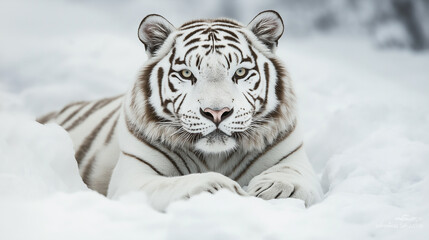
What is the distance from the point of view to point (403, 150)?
242 cm

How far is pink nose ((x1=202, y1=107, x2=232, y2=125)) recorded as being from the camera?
1.88 m

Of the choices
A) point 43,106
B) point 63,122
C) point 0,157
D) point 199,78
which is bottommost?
point 43,106

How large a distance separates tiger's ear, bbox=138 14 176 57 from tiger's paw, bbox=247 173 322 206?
2.38ft

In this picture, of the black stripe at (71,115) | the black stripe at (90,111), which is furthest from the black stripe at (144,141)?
the black stripe at (71,115)

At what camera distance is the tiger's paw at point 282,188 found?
183 centimetres

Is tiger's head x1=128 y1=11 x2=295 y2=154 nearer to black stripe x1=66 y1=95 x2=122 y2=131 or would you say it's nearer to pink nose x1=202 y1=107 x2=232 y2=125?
pink nose x1=202 y1=107 x2=232 y2=125

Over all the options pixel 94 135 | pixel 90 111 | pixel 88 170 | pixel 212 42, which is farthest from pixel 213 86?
pixel 90 111

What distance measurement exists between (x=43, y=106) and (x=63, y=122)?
4.99 feet

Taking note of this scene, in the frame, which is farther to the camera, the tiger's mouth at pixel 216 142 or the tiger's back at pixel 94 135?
the tiger's back at pixel 94 135

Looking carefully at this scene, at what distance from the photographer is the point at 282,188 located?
6.07 ft

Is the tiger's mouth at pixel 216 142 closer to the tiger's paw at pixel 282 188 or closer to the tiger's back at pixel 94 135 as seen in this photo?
the tiger's paw at pixel 282 188

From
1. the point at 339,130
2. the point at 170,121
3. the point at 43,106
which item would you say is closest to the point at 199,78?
the point at 170,121

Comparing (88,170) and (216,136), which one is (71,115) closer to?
(88,170)

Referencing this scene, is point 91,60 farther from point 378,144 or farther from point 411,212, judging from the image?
point 411,212
